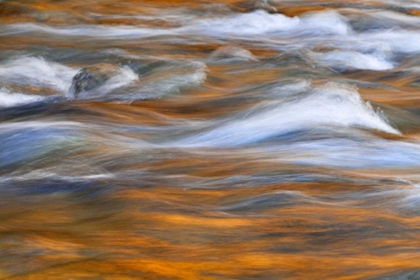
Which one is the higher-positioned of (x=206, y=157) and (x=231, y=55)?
(x=206, y=157)

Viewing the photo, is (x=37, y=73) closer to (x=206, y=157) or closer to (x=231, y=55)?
(x=231, y=55)

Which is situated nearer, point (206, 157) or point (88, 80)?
point (206, 157)

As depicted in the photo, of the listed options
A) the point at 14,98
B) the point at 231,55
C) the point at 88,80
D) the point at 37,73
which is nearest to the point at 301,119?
the point at 88,80

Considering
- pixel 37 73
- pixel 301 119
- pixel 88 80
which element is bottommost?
pixel 37 73

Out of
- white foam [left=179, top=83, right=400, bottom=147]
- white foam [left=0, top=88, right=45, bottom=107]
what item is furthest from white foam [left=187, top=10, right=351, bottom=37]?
white foam [left=179, top=83, right=400, bottom=147]

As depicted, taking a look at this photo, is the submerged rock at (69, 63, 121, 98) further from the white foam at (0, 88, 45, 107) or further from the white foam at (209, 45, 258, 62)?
the white foam at (209, 45, 258, 62)

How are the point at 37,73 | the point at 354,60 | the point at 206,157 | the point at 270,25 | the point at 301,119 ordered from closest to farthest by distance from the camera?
the point at 206,157 < the point at 301,119 < the point at 37,73 < the point at 354,60 < the point at 270,25

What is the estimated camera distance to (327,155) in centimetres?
475

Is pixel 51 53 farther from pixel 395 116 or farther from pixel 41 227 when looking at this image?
pixel 41 227

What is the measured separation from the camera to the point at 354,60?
28.4 feet

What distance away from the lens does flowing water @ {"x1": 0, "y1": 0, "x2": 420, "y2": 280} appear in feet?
10.3

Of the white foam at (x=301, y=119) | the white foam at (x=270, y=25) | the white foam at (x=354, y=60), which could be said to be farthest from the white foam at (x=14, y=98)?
the white foam at (x=270, y=25)

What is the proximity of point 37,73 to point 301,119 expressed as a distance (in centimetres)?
312

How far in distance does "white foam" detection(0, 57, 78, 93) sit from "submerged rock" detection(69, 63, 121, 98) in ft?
1.14
